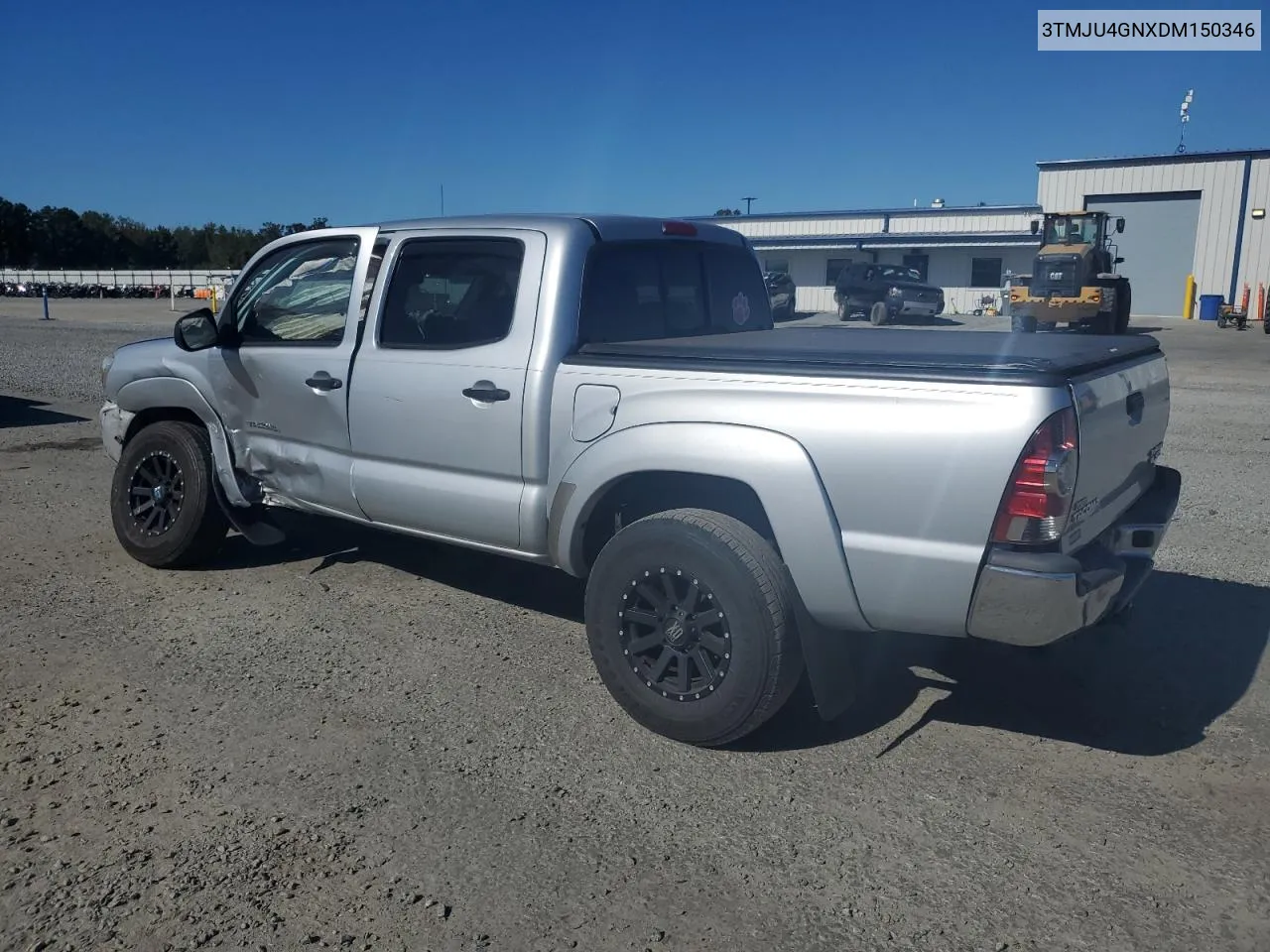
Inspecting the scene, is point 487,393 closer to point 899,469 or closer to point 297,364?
point 297,364


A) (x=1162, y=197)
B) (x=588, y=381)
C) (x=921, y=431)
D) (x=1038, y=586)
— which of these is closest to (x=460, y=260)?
(x=588, y=381)

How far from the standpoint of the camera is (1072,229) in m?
30.1

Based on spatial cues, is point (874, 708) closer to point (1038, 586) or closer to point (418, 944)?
point (1038, 586)

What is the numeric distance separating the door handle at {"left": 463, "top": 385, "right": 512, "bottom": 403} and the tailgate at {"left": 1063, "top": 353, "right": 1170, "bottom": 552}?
224 cm

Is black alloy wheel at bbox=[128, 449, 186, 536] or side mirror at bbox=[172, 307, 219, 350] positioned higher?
side mirror at bbox=[172, 307, 219, 350]

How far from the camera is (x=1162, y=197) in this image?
42031mm

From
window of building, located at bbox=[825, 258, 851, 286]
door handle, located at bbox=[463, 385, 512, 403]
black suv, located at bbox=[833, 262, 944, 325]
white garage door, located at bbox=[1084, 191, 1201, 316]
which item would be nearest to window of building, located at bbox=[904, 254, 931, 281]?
window of building, located at bbox=[825, 258, 851, 286]

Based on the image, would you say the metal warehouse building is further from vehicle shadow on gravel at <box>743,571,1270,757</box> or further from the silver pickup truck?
the silver pickup truck

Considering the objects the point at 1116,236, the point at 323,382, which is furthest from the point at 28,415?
the point at 1116,236

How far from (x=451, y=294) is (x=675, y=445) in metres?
1.57

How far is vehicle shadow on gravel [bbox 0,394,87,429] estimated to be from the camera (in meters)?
11.8

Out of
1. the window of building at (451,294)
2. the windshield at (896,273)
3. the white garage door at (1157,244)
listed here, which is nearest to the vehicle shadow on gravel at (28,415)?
the window of building at (451,294)

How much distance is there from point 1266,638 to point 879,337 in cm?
237

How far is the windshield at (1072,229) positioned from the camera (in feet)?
98.8
